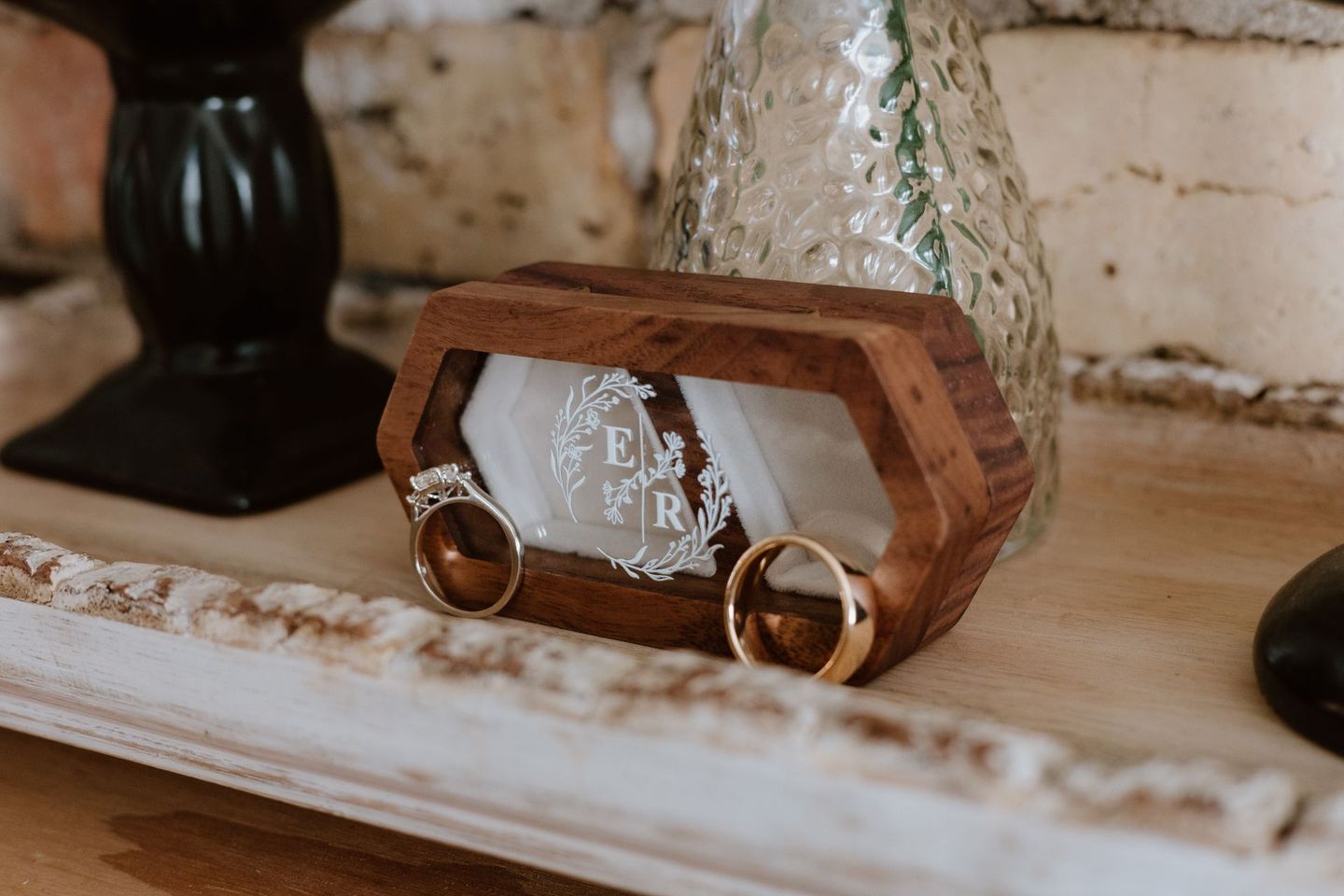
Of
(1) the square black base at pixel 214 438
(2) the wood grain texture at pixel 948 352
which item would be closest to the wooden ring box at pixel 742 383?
(2) the wood grain texture at pixel 948 352

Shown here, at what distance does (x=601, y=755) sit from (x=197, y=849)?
202 millimetres

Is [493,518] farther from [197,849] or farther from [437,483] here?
[197,849]

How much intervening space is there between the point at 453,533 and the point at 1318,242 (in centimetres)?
45

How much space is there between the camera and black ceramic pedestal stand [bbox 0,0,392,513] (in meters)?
0.60

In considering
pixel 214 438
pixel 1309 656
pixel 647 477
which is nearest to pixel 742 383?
pixel 647 477

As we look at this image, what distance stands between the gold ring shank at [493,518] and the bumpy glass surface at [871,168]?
14 centimetres

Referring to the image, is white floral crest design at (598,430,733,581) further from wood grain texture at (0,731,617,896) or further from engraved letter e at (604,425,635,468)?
wood grain texture at (0,731,617,896)

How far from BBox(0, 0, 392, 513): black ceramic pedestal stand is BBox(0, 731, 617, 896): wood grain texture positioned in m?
0.14

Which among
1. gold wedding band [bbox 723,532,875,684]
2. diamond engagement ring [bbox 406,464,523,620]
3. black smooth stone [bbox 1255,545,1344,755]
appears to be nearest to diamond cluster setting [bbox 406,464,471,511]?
diamond engagement ring [bbox 406,464,523,620]

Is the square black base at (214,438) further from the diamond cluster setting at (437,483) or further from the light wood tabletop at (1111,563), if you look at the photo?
the diamond cluster setting at (437,483)

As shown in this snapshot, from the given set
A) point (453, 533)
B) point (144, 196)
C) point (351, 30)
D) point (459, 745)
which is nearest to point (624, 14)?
point (351, 30)

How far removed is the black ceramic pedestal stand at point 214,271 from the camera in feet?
1.97

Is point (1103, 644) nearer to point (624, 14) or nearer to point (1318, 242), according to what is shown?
point (1318, 242)

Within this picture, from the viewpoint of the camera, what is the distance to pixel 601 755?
35 centimetres
